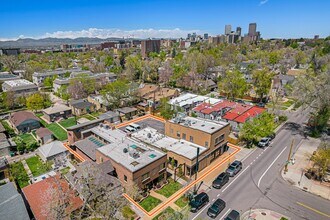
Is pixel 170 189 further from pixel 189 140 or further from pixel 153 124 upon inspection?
pixel 153 124

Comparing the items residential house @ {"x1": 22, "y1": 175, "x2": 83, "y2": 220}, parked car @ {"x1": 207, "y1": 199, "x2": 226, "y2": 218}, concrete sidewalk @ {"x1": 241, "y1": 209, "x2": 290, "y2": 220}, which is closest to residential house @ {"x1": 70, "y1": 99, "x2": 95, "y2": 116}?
residential house @ {"x1": 22, "y1": 175, "x2": 83, "y2": 220}

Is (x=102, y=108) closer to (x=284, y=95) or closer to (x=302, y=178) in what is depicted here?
(x=302, y=178)

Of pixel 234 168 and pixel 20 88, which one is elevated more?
pixel 20 88

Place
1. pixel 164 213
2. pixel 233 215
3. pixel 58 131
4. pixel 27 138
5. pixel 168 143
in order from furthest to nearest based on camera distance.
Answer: pixel 58 131
pixel 27 138
pixel 168 143
pixel 164 213
pixel 233 215

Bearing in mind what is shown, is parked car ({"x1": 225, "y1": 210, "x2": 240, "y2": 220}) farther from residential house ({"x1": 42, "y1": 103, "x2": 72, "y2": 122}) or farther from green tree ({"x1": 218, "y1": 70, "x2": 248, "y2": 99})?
residential house ({"x1": 42, "y1": 103, "x2": 72, "y2": 122})

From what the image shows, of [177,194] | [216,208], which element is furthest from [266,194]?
[177,194]

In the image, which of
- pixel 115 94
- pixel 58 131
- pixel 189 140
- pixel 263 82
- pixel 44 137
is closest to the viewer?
pixel 189 140
